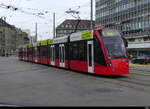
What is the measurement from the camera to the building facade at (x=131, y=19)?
163ft

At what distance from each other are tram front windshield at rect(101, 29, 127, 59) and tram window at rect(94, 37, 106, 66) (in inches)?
17.2

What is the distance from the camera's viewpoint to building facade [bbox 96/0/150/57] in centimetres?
4960

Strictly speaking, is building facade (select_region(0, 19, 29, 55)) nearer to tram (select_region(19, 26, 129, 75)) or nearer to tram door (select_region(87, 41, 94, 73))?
tram (select_region(19, 26, 129, 75))

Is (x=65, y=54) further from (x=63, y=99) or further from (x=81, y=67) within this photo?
(x=63, y=99)

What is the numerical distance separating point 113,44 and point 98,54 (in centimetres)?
103

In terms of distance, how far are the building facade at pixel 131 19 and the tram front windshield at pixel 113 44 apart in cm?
3244

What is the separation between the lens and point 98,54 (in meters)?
13.2

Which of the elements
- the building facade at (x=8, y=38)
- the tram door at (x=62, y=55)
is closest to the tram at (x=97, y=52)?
the tram door at (x=62, y=55)

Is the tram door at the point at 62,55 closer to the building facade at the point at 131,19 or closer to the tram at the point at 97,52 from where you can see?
the tram at the point at 97,52

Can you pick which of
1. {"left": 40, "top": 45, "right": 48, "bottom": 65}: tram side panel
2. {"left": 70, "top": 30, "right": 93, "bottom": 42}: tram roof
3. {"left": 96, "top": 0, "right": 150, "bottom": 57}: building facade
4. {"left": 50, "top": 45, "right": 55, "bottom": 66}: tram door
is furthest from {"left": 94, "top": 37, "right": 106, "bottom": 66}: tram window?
{"left": 96, "top": 0, "right": 150, "bottom": 57}: building facade

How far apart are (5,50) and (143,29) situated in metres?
73.6

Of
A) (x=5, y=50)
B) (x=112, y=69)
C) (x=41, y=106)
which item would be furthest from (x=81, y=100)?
(x=5, y=50)

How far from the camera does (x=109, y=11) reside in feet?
218

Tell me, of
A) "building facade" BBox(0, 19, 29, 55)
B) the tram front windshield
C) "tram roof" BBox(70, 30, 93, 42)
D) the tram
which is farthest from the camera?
"building facade" BBox(0, 19, 29, 55)
